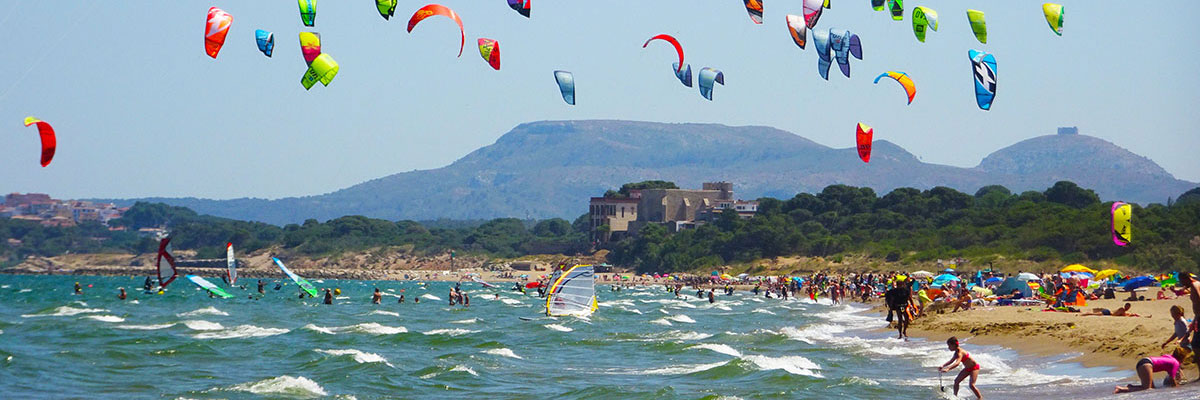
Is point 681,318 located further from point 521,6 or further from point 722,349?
point 521,6

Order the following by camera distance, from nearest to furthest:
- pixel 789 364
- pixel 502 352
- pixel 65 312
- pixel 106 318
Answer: pixel 789 364 < pixel 502 352 < pixel 106 318 < pixel 65 312

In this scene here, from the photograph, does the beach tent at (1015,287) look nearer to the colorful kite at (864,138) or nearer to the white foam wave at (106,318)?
the colorful kite at (864,138)

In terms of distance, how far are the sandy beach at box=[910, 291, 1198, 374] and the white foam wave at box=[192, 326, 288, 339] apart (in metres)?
15.7

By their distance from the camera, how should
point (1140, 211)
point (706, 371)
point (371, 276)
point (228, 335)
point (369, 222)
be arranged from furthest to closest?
point (369, 222)
point (371, 276)
point (1140, 211)
point (228, 335)
point (706, 371)

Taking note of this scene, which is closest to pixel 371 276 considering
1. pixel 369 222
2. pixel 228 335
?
pixel 369 222

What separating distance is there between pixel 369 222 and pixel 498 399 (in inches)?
5831

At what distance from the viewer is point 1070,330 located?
934 inches

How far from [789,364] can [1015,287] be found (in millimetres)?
17558

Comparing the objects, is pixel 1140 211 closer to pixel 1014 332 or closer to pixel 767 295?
pixel 767 295

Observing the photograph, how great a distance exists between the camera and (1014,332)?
25.3 metres

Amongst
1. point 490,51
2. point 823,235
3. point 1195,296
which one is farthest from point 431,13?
point 823,235

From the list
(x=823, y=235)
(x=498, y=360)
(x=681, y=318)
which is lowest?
(x=498, y=360)

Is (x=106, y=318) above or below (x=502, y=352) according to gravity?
above

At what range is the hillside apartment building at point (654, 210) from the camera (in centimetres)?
12612
